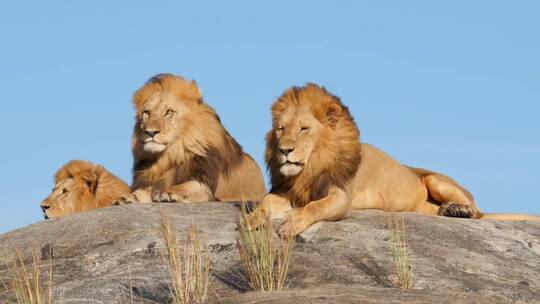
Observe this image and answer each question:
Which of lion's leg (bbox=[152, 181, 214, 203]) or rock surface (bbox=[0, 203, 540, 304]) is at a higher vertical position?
lion's leg (bbox=[152, 181, 214, 203])

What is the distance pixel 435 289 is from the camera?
717 centimetres

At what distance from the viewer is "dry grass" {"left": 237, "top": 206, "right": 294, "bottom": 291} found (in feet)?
22.4

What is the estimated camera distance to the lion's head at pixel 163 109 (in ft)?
33.4

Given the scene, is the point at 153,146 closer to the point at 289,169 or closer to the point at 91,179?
the point at 91,179

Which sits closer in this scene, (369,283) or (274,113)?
(369,283)

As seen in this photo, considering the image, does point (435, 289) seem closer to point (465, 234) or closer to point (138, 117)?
point (465, 234)

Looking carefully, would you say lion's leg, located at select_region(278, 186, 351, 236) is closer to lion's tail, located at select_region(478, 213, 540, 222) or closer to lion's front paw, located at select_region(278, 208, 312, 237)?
lion's front paw, located at select_region(278, 208, 312, 237)

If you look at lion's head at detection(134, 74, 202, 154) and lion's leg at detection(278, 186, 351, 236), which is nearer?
lion's leg at detection(278, 186, 351, 236)

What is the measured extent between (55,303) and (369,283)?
187 cm

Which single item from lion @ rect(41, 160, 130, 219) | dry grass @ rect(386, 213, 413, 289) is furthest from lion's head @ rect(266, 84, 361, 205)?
lion @ rect(41, 160, 130, 219)

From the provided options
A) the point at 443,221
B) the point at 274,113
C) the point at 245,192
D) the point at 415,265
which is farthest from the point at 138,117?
the point at 415,265

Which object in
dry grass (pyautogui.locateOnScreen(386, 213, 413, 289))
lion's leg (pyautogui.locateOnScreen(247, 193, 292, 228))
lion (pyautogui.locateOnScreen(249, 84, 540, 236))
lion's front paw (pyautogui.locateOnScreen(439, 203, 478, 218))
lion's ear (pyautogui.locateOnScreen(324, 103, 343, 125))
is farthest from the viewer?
lion's front paw (pyautogui.locateOnScreen(439, 203, 478, 218))

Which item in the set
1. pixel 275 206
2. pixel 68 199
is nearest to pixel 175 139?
pixel 68 199

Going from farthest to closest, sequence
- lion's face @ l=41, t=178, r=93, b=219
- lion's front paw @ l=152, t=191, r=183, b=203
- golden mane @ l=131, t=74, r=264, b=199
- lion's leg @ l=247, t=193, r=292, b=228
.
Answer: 1. lion's face @ l=41, t=178, r=93, b=219
2. golden mane @ l=131, t=74, r=264, b=199
3. lion's front paw @ l=152, t=191, r=183, b=203
4. lion's leg @ l=247, t=193, r=292, b=228
